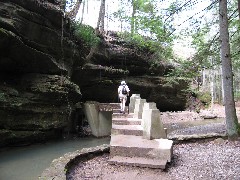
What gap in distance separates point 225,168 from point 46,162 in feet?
22.4

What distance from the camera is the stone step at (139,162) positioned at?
7.10m

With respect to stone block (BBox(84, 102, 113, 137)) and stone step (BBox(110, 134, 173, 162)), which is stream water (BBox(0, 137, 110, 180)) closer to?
stone block (BBox(84, 102, 113, 137))

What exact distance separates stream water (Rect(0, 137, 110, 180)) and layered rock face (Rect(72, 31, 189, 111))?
22.7 ft

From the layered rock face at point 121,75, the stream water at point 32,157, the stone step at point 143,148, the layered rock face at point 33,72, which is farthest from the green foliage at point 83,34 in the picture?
the stone step at point 143,148

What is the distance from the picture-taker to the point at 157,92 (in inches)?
1075

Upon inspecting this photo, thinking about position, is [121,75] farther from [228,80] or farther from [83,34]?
[228,80]

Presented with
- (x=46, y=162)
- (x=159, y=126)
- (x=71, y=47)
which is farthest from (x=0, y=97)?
(x=159, y=126)

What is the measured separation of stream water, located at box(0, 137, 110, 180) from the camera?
29.3 feet

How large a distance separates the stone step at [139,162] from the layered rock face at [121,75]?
12923 millimetres

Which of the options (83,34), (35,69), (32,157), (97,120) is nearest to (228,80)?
(32,157)

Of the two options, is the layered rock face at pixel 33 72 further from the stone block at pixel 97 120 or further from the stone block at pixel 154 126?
the stone block at pixel 154 126

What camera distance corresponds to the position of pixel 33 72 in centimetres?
1541

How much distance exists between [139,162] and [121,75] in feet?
55.3

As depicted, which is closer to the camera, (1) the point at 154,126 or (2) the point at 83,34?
(1) the point at 154,126
